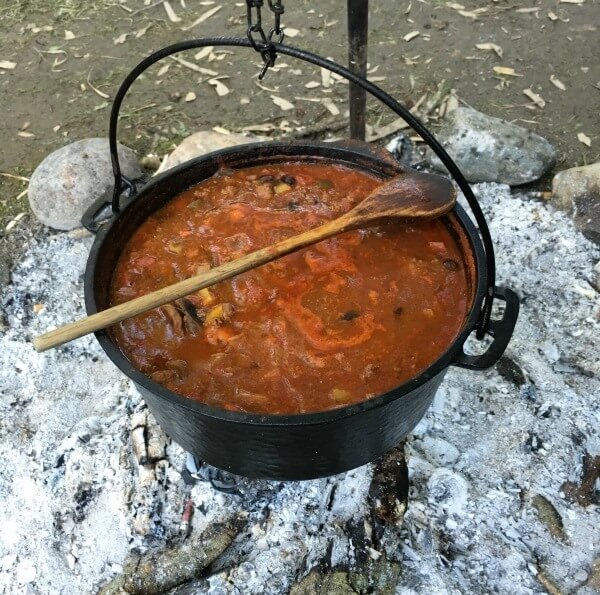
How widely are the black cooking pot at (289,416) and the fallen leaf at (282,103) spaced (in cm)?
246

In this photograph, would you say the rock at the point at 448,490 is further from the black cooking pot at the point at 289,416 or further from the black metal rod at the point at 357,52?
the black metal rod at the point at 357,52

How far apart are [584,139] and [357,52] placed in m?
2.10

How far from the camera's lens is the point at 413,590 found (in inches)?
96.7

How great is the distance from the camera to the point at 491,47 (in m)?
5.53

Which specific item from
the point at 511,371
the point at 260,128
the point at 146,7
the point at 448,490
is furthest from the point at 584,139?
the point at 146,7

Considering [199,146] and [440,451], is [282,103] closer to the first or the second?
[199,146]

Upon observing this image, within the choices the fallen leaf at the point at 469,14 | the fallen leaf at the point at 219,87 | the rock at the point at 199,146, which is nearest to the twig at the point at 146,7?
the fallen leaf at the point at 219,87

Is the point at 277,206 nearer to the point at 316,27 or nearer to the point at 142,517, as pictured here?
the point at 142,517

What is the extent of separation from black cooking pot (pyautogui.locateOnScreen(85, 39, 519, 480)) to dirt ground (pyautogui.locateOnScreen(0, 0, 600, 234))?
2.09 m

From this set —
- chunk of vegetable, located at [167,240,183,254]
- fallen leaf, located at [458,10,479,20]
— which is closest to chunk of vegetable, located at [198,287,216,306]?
chunk of vegetable, located at [167,240,183,254]

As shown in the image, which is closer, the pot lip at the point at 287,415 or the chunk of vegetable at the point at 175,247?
the pot lip at the point at 287,415

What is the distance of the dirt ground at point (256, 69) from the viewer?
489cm

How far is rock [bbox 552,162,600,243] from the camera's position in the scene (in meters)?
3.64

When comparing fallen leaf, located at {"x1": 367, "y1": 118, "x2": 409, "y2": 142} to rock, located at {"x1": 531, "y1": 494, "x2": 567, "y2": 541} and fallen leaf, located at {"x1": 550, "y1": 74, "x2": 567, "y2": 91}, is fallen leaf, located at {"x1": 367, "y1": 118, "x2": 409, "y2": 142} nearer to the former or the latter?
fallen leaf, located at {"x1": 550, "y1": 74, "x2": 567, "y2": 91}
